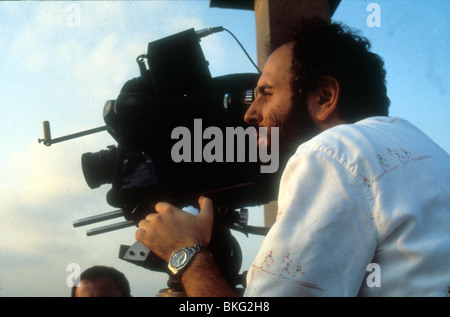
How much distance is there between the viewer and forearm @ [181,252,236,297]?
0.74 meters

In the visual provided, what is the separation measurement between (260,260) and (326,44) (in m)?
0.93

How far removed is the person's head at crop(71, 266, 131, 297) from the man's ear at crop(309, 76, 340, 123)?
2.34 m

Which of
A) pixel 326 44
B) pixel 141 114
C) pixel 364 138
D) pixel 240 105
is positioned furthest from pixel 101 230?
pixel 326 44

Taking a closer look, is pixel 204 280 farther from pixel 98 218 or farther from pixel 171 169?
pixel 98 218

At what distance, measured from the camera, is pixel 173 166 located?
1197mm

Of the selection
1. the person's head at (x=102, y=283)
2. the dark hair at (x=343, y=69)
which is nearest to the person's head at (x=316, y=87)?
the dark hair at (x=343, y=69)

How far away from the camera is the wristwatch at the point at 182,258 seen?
31.9 inches

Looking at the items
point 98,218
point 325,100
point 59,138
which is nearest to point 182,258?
point 98,218

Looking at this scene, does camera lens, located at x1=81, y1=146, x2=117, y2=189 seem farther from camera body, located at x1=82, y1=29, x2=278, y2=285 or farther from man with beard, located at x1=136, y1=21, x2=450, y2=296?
man with beard, located at x1=136, y1=21, x2=450, y2=296

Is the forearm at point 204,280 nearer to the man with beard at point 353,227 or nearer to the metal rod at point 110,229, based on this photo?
the man with beard at point 353,227

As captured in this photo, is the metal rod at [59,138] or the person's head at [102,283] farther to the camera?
the person's head at [102,283]

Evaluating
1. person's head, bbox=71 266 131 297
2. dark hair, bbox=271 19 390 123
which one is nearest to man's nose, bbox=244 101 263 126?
dark hair, bbox=271 19 390 123

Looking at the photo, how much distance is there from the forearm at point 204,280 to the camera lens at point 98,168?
55cm
